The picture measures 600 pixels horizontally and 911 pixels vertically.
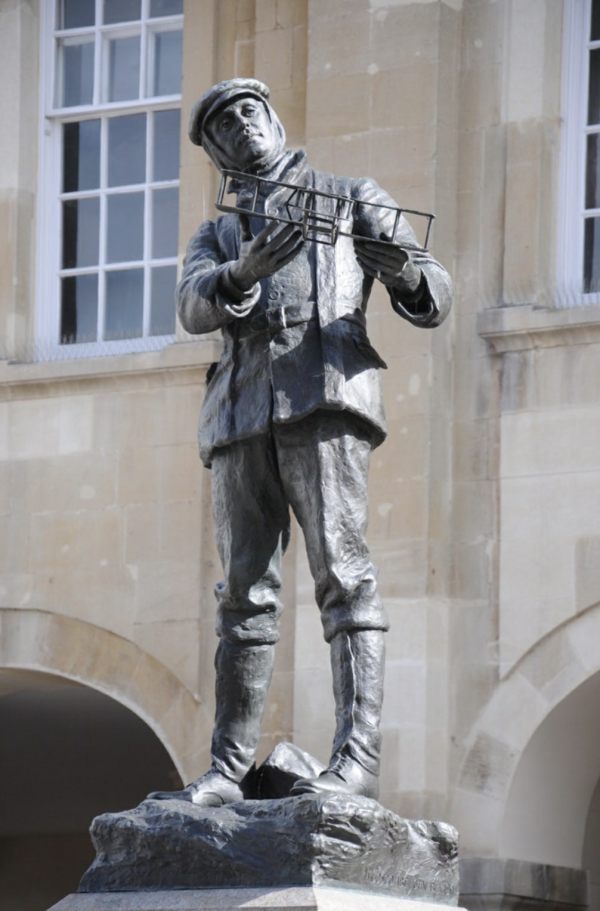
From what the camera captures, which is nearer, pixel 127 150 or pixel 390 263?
pixel 390 263

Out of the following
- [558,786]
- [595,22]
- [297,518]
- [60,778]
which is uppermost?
[595,22]

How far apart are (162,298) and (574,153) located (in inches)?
104

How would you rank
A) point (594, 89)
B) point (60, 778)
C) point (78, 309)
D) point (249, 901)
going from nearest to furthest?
point (249, 901), point (594, 89), point (78, 309), point (60, 778)

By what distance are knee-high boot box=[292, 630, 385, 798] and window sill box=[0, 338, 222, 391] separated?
6.89 m

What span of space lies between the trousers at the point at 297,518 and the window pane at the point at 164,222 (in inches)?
299

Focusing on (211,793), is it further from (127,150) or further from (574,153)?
(127,150)

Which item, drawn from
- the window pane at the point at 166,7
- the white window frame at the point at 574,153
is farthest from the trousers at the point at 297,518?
the window pane at the point at 166,7

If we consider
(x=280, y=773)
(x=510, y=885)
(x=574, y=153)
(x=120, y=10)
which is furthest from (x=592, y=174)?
(x=280, y=773)

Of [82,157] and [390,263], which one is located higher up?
[82,157]

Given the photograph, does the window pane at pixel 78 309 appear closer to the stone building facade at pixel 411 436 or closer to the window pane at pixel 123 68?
the stone building facade at pixel 411 436

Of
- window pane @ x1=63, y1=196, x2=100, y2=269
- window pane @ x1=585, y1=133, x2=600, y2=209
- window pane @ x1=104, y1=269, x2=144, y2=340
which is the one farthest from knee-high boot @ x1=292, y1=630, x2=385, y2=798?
window pane @ x1=63, y1=196, x2=100, y2=269

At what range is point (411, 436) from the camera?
13.3 metres

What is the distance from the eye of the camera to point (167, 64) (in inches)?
596

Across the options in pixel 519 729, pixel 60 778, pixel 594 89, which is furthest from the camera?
pixel 60 778
